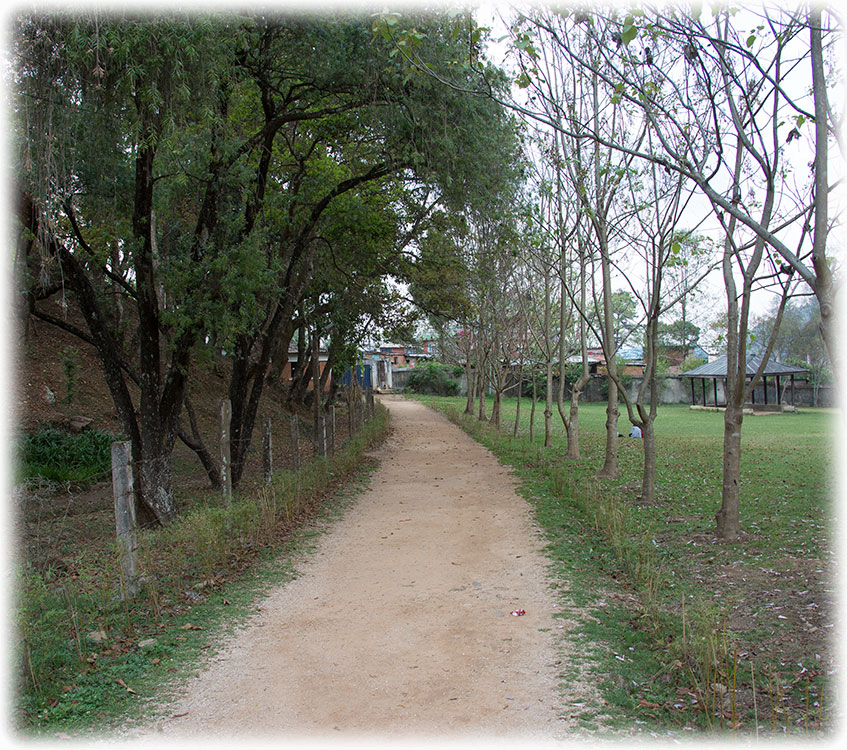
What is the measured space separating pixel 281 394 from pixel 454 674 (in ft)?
78.2

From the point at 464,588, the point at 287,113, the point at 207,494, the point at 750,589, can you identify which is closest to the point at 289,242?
the point at 287,113

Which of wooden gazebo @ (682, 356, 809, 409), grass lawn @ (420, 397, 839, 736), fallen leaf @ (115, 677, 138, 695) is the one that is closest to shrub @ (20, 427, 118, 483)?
grass lawn @ (420, 397, 839, 736)

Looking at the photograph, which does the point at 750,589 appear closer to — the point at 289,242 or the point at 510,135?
the point at 510,135

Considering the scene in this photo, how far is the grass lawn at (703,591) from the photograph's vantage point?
4.10 metres

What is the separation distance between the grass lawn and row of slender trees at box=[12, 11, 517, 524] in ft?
16.9

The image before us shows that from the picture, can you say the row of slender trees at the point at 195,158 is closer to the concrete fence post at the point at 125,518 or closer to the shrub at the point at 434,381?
the concrete fence post at the point at 125,518

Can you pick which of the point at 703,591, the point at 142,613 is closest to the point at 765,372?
the point at 703,591

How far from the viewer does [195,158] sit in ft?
31.8

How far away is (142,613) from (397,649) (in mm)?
2108

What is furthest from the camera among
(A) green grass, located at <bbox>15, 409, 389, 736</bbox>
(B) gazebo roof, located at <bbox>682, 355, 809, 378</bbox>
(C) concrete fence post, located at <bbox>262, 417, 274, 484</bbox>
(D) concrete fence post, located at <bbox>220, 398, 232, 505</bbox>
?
(B) gazebo roof, located at <bbox>682, 355, 809, 378</bbox>

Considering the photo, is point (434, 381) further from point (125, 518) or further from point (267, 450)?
point (125, 518)

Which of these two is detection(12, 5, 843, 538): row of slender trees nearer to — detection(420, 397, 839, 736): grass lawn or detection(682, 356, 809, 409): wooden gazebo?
detection(420, 397, 839, 736): grass lawn

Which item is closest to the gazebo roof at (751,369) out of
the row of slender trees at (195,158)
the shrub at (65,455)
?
the row of slender trees at (195,158)

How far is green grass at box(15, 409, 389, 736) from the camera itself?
14.0 feet
